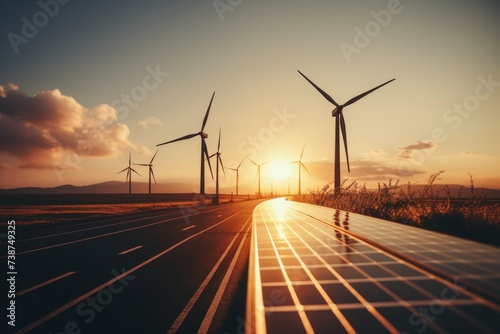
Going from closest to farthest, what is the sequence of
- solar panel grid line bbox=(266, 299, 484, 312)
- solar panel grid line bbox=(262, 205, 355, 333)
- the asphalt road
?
1. solar panel grid line bbox=(262, 205, 355, 333)
2. solar panel grid line bbox=(266, 299, 484, 312)
3. the asphalt road

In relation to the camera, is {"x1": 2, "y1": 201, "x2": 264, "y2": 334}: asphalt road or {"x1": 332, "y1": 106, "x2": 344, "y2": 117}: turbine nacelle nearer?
{"x1": 2, "y1": 201, "x2": 264, "y2": 334}: asphalt road

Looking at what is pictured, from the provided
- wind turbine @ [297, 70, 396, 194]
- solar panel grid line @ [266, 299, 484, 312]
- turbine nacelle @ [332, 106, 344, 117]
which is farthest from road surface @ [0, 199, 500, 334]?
turbine nacelle @ [332, 106, 344, 117]

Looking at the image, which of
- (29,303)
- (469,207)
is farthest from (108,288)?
(469,207)

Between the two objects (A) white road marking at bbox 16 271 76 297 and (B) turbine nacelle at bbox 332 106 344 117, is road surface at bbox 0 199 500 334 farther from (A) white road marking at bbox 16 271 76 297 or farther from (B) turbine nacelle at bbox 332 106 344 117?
(B) turbine nacelle at bbox 332 106 344 117

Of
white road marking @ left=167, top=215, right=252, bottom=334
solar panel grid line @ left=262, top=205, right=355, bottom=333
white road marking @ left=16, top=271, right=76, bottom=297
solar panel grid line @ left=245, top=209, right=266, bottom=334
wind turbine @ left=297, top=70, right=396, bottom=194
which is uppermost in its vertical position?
wind turbine @ left=297, top=70, right=396, bottom=194

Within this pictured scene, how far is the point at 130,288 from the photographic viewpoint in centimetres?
684

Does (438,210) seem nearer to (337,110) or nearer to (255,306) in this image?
(255,306)

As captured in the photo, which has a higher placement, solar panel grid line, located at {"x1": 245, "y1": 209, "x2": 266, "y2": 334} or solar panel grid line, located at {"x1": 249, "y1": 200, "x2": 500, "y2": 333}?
solar panel grid line, located at {"x1": 249, "y1": 200, "x2": 500, "y2": 333}

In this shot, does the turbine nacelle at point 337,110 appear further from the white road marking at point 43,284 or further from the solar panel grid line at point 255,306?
the white road marking at point 43,284

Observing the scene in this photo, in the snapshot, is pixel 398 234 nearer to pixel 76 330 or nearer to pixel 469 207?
pixel 469 207

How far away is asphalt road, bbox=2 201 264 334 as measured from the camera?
16.4ft

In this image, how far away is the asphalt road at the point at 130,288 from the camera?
16.4 feet

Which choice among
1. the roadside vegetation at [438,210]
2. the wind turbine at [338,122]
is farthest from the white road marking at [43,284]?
the wind turbine at [338,122]

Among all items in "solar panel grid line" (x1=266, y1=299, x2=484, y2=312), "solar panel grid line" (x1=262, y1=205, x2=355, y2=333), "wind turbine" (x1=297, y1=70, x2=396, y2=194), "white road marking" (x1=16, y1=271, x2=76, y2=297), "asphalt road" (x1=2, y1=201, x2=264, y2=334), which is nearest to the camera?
"solar panel grid line" (x1=262, y1=205, x2=355, y2=333)
